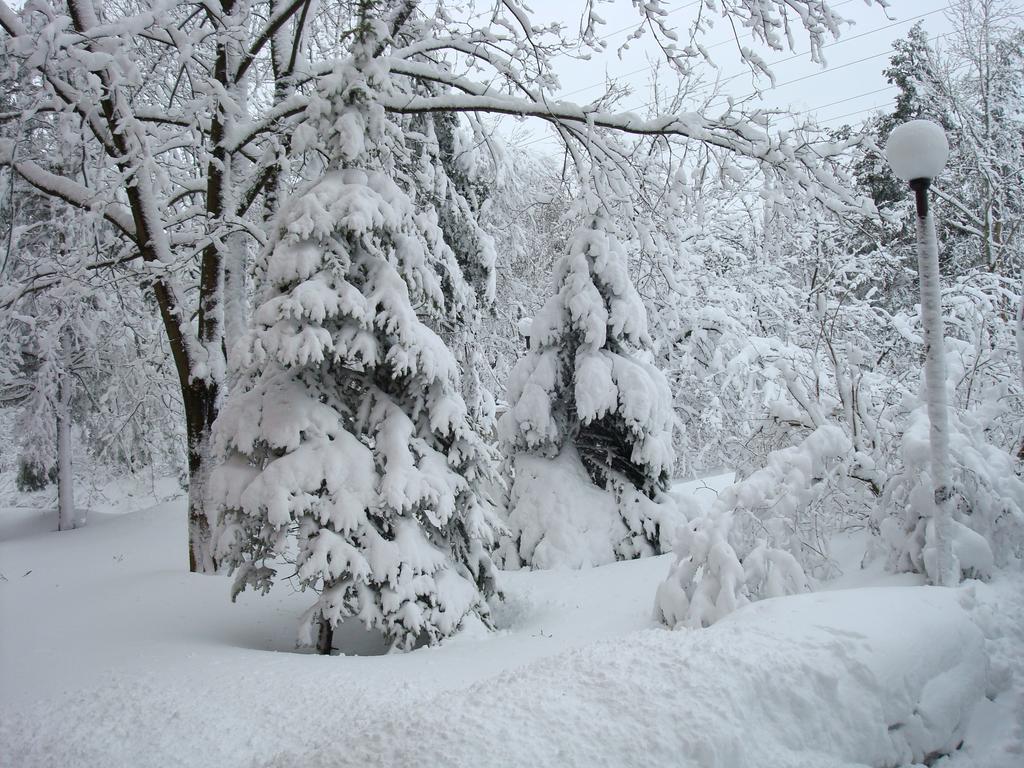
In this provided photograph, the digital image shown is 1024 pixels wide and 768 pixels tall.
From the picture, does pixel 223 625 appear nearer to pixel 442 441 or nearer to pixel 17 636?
pixel 17 636

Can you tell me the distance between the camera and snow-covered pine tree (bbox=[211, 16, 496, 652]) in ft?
16.4

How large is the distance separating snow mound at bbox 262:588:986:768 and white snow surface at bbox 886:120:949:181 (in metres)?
2.71

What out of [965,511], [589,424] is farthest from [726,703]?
[589,424]

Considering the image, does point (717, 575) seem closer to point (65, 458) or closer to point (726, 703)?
point (726, 703)

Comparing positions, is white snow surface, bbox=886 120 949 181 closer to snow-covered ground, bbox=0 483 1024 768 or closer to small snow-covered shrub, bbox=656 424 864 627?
small snow-covered shrub, bbox=656 424 864 627

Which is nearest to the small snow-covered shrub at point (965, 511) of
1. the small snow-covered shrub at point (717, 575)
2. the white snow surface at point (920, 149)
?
the small snow-covered shrub at point (717, 575)

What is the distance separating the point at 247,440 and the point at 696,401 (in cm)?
1335

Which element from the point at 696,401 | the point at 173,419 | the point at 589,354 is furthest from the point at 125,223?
the point at 696,401

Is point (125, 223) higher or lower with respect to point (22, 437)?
higher

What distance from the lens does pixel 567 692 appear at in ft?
9.08

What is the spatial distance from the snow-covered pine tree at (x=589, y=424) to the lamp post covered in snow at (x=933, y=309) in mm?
3810

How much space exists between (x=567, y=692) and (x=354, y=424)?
3.38m

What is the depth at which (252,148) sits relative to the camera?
28.6 feet

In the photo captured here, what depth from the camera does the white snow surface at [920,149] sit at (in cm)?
453
